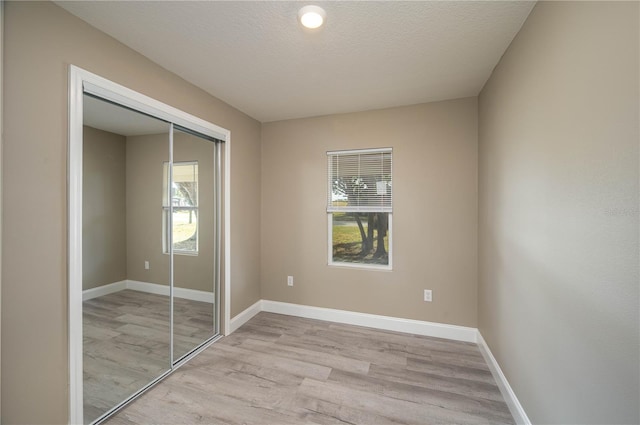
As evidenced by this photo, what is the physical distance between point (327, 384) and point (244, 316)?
1.47 m

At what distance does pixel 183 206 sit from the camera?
98.7 inches

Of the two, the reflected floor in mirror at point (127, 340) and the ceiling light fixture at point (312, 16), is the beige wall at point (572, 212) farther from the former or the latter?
the reflected floor in mirror at point (127, 340)

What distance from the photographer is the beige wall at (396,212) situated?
9.12 feet

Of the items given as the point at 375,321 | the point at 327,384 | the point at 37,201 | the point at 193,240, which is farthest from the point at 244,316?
the point at 37,201

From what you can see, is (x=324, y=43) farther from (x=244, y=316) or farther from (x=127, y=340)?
(x=244, y=316)

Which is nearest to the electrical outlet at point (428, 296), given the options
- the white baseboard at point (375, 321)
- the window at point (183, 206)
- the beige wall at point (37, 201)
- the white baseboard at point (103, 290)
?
the white baseboard at point (375, 321)

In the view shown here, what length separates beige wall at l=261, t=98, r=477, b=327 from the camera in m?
2.78

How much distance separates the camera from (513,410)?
1.77 m

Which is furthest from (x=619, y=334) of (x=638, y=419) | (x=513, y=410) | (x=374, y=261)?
(x=374, y=261)

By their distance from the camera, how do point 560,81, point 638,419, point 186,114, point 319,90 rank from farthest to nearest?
point 319,90 → point 186,114 → point 560,81 → point 638,419

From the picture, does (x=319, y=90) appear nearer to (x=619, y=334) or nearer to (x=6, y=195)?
(x=6, y=195)

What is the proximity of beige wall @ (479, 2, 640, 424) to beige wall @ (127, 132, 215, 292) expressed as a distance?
8.86ft

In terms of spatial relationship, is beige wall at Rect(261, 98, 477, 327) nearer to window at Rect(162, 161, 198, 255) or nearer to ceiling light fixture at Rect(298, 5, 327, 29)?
window at Rect(162, 161, 198, 255)

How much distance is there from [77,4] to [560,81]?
2.57 m
